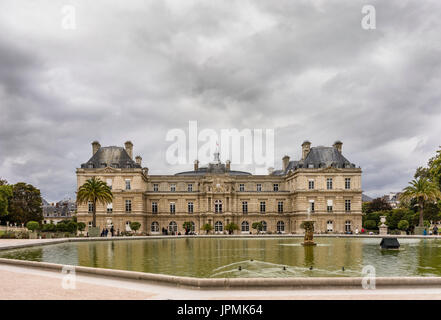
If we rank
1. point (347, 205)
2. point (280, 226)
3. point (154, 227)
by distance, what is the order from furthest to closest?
point (280, 226) → point (154, 227) → point (347, 205)

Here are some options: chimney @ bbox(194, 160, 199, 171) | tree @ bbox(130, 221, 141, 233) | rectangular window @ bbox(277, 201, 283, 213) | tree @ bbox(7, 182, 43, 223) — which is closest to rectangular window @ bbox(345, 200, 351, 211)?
rectangular window @ bbox(277, 201, 283, 213)

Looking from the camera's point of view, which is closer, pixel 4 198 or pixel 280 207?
pixel 4 198

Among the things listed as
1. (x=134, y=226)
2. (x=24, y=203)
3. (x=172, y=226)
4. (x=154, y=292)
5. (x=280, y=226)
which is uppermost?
(x=24, y=203)

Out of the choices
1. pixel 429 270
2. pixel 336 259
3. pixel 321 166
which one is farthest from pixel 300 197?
pixel 429 270

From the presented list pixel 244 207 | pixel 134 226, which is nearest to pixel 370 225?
pixel 244 207

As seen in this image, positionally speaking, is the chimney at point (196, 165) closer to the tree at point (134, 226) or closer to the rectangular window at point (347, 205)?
the tree at point (134, 226)

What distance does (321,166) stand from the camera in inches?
2749

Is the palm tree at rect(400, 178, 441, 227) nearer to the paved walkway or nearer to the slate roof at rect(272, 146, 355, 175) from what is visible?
the slate roof at rect(272, 146, 355, 175)

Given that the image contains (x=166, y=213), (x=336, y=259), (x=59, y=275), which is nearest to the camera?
(x=59, y=275)

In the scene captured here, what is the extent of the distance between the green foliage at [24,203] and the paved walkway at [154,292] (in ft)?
243

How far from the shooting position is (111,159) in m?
70.9

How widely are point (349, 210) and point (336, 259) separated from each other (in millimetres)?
49836

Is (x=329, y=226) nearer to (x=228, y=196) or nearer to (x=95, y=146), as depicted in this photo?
(x=228, y=196)
